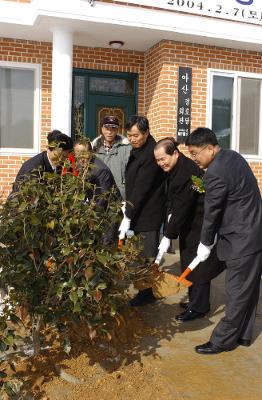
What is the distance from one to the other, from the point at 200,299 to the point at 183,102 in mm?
4461

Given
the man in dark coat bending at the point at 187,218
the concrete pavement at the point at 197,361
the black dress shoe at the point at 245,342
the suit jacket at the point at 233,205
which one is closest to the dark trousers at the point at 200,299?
the man in dark coat bending at the point at 187,218

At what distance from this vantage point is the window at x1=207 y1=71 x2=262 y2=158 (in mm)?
8383

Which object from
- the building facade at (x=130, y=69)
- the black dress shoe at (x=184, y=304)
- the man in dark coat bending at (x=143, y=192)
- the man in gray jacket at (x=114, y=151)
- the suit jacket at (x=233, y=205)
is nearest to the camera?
the suit jacket at (x=233, y=205)

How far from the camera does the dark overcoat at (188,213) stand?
163 inches

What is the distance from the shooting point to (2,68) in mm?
8008

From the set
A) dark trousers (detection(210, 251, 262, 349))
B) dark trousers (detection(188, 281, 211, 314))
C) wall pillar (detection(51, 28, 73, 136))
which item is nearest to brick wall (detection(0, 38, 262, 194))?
wall pillar (detection(51, 28, 73, 136))

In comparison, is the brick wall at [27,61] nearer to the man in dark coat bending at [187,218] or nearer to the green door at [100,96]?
the green door at [100,96]

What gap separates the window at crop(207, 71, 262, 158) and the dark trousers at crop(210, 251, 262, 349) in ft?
16.8

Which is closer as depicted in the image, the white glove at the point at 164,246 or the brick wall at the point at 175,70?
the white glove at the point at 164,246

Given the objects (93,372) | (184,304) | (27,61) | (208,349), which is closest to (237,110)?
(27,61)

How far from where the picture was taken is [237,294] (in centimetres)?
350

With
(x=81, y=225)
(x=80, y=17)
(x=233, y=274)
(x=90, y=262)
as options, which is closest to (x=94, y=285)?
(x=90, y=262)

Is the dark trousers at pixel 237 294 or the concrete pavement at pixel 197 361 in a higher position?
the dark trousers at pixel 237 294

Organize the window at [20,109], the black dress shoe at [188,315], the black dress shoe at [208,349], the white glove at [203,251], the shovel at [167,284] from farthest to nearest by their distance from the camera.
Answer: the window at [20,109]
the black dress shoe at [188,315]
the shovel at [167,284]
the white glove at [203,251]
the black dress shoe at [208,349]
